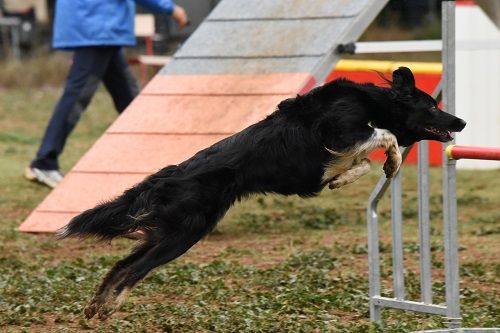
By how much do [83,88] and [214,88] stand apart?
1.35 meters

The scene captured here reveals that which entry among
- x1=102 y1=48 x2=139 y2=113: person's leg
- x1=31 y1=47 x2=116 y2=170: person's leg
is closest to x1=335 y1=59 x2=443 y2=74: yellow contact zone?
x1=102 y1=48 x2=139 y2=113: person's leg

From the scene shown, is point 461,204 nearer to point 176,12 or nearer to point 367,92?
point 176,12

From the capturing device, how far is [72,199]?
294 inches

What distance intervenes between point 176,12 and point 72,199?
1.98 meters

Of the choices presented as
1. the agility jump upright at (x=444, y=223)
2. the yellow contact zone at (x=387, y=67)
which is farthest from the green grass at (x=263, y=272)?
the yellow contact zone at (x=387, y=67)

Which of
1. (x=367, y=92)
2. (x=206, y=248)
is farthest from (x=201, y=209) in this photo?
(x=206, y=248)

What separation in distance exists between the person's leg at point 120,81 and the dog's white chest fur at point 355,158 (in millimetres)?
4135

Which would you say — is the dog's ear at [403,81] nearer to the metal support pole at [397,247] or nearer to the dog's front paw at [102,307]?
the metal support pole at [397,247]

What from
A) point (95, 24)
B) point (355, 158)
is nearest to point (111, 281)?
point (355, 158)

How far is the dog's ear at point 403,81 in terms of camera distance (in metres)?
4.84

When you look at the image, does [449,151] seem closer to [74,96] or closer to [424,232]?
[424,232]

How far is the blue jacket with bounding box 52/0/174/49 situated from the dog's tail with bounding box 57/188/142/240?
12.1ft

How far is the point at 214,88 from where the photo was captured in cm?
768

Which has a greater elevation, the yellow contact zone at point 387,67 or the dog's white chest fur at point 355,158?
the yellow contact zone at point 387,67
